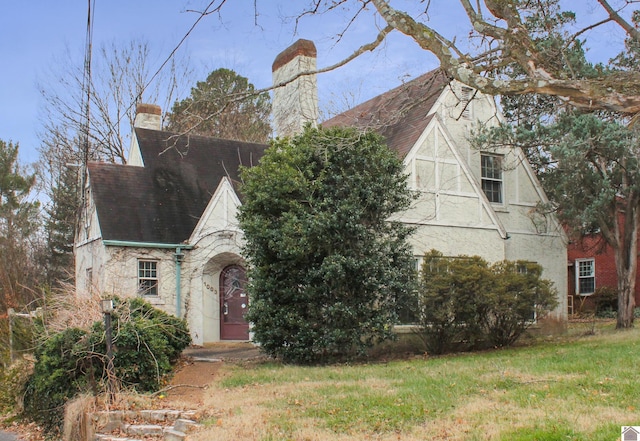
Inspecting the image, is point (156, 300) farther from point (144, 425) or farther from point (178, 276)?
point (144, 425)

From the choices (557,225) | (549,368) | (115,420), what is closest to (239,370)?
(115,420)

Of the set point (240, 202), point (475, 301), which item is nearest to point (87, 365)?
point (475, 301)

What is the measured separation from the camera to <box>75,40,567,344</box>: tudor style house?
17.6m

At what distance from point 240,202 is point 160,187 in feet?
12.8

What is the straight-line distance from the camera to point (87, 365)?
1105 cm

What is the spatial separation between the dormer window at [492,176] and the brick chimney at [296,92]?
16.7ft

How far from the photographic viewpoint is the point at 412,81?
1202 centimetres

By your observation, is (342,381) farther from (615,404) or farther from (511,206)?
(511,206)

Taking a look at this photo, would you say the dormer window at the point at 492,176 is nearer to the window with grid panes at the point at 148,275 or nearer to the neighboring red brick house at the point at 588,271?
the window with grid panes at the point at 148,275

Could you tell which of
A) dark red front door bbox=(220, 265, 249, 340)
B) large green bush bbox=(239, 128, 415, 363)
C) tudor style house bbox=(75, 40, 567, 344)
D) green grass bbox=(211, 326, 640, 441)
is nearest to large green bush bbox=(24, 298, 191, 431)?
green grass bbox=(211, 326, 640, 441)

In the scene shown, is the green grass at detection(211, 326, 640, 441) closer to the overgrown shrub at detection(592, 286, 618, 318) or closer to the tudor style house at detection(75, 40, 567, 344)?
the tudor style house at detection(75, 40, 567, 344)

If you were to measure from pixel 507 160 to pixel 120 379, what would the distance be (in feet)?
43.7

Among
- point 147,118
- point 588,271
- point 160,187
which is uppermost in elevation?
point 147,118

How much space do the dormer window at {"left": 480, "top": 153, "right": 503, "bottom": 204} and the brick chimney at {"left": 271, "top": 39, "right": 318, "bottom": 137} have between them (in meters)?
5.08
